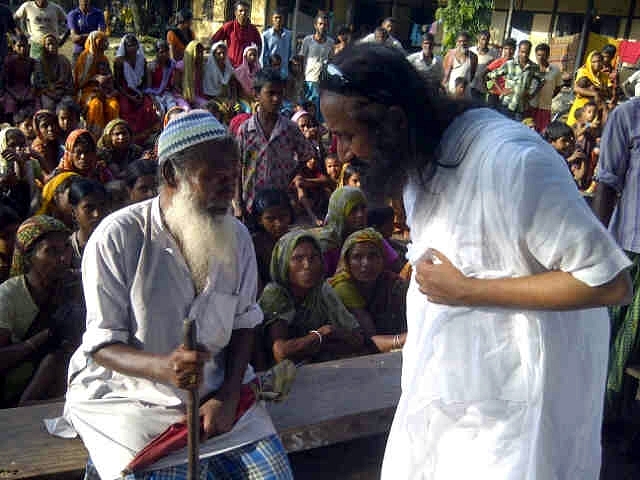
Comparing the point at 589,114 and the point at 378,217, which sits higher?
the point at 589,114

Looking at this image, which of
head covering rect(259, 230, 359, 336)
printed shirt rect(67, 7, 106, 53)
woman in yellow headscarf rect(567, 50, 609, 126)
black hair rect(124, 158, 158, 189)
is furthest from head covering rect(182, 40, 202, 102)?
head covering rect(259, 230, 359, 336)

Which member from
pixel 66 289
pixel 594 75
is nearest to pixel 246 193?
pixel 66 289

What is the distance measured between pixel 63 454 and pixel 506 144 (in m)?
1.91

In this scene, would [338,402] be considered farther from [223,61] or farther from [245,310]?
[223,61]

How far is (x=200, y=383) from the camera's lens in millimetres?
1954

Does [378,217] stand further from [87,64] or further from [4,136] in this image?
[87,64]

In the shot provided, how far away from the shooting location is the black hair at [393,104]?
1.59 meters

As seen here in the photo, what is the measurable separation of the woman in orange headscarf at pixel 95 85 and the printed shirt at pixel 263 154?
2.91 m

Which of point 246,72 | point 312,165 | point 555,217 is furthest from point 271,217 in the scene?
point 246,72

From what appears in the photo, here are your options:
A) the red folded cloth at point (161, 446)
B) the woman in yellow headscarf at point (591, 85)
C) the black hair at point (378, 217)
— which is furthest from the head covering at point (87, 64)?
the red folded cloth at point (161, 446)

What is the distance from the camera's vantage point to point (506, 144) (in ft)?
4.91

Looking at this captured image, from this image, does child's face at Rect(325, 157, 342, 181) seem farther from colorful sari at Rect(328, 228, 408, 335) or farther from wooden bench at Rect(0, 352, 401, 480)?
wooden bench at Rect(0, 352, 401, 480)

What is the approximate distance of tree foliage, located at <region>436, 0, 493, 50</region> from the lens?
14375mm

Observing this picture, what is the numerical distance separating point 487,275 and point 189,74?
865 centimetres
